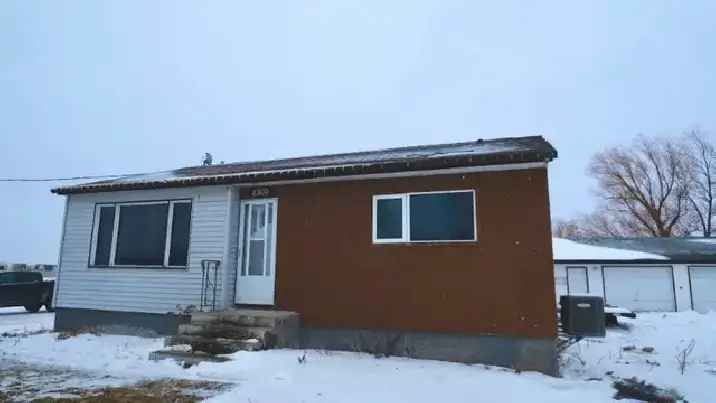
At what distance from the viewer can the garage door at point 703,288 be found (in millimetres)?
18625

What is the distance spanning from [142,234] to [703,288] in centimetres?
2104

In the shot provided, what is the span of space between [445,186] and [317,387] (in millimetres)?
3640

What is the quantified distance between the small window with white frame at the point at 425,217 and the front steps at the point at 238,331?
2.04 meters

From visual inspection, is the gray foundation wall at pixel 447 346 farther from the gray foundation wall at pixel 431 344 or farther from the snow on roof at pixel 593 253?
→ the snow on roof at pixel 593 253

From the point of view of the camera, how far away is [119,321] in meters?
9.23

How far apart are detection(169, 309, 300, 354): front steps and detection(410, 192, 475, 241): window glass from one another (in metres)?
2.53

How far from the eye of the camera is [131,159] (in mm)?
78250

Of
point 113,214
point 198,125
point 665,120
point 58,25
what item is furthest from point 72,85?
point 665,120

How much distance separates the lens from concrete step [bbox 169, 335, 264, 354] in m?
6.82

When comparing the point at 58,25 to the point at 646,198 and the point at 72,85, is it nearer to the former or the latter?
the point at 72,85

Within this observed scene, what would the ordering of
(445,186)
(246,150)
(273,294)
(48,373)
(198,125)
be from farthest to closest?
(246,150), (198,125), (273,294), (445,186), (48,373)

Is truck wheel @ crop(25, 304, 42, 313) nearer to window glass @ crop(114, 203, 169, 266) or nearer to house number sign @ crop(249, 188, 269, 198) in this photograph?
window glass @ crop(114, 203, 169, 266)

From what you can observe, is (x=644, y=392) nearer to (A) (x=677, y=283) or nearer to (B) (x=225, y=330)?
(B) (x=225, y=330)

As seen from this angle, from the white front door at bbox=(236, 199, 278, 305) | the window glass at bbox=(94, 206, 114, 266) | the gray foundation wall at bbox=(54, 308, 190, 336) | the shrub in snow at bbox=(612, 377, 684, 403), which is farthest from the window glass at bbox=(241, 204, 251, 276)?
the shrub in snow at bbox=(612, 377, 684, 403)
